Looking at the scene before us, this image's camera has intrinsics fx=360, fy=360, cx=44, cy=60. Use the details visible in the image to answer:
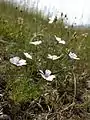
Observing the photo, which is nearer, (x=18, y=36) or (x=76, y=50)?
(x=18, y=36)

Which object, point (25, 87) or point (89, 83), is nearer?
point (25, 87)

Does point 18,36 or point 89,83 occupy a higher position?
point 18,36

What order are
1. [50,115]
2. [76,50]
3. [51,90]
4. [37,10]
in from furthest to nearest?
[37,10]
[76,50]
[51,90]
[50,115]

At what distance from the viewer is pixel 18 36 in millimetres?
3350

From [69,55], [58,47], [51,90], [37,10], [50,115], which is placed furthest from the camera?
[37,10]

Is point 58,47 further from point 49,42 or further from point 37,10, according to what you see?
point 37,10

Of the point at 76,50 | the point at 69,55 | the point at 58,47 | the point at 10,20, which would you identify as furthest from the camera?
the point at 10,20

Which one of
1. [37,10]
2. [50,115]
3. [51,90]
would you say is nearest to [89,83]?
[51,90]

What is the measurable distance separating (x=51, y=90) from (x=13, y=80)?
0.95 ft

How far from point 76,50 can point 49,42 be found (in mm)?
359

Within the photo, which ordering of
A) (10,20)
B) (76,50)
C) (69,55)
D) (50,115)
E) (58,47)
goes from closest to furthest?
(50,115), (69,55), (58,47), (76,50), (10,20)

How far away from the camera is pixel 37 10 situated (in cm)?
582

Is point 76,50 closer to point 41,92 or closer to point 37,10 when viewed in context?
point 41,92

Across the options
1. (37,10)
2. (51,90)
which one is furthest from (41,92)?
(37,10)
